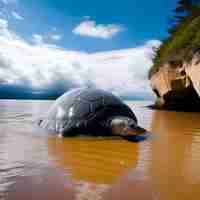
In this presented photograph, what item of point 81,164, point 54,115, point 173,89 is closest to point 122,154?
point 81,164

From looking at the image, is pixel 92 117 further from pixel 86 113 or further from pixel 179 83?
pixel 179 83

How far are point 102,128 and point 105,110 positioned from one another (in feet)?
1.11

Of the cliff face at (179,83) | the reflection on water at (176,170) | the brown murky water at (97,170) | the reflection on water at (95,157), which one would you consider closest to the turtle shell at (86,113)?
the reflection on water at (95,157)

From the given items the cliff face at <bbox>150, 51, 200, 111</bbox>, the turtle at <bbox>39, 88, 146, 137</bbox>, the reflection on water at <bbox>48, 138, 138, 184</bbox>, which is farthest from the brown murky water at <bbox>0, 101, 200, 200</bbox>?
the cliff face at <bbox>150, 51, 200, 111</bbox>

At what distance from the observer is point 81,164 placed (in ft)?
8.20

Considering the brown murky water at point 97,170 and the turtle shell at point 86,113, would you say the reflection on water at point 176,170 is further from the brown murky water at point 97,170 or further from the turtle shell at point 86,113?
the turtle shell at point 86,113

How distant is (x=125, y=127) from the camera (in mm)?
3943

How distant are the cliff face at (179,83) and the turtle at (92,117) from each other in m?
6.08

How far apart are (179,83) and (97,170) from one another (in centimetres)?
1113

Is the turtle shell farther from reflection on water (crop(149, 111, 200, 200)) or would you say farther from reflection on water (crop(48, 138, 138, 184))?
reflection on water (crop(149, 111, 200, 200))

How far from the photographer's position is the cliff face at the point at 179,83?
1007cm

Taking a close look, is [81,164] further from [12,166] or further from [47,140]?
[47,140]

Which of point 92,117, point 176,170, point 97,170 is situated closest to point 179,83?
point 92,117

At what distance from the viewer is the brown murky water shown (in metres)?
1.73
